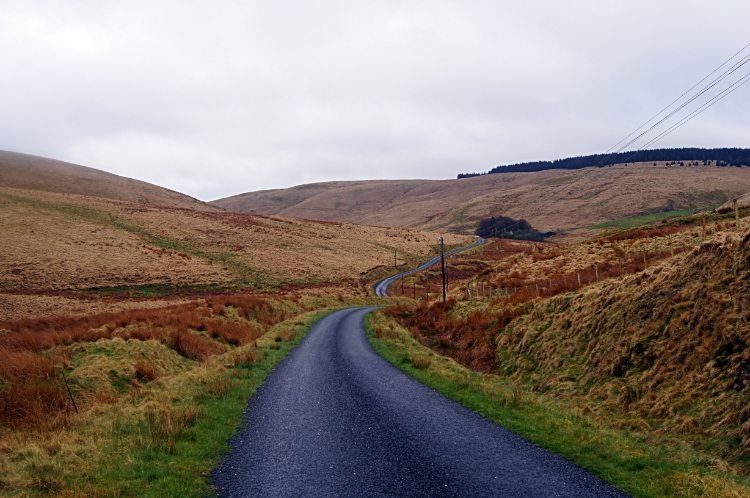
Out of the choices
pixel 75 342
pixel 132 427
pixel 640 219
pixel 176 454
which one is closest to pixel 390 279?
pixel 75 342

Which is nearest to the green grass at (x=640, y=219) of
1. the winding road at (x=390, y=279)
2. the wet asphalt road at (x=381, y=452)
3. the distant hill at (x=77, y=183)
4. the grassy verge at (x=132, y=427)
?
the winding road at (x=390, y=279)

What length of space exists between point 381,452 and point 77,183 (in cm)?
17968

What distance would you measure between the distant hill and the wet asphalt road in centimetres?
15171

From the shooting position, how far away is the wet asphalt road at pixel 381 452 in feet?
20.8

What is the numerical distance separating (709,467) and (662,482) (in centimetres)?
118

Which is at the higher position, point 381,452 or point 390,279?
point 381,452

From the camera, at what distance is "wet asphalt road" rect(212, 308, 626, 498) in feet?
20.8

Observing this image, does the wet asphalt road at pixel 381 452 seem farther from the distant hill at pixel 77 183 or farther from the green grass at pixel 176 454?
the distant hill at pixel 77 183

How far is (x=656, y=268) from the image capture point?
46.2 feet

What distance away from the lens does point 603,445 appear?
7.80 meters

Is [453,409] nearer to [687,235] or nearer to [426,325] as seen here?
[426,325]

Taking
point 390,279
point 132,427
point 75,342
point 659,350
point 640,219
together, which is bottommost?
point 390,279

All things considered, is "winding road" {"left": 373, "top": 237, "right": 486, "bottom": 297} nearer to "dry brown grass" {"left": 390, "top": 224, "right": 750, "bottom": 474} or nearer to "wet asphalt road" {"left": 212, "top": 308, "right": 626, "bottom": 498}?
"dry brown grass" {"left": 390, "top": 224, "right": 750, "bottom": 474}

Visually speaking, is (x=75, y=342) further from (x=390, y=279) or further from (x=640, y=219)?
(x=640, y=219)
